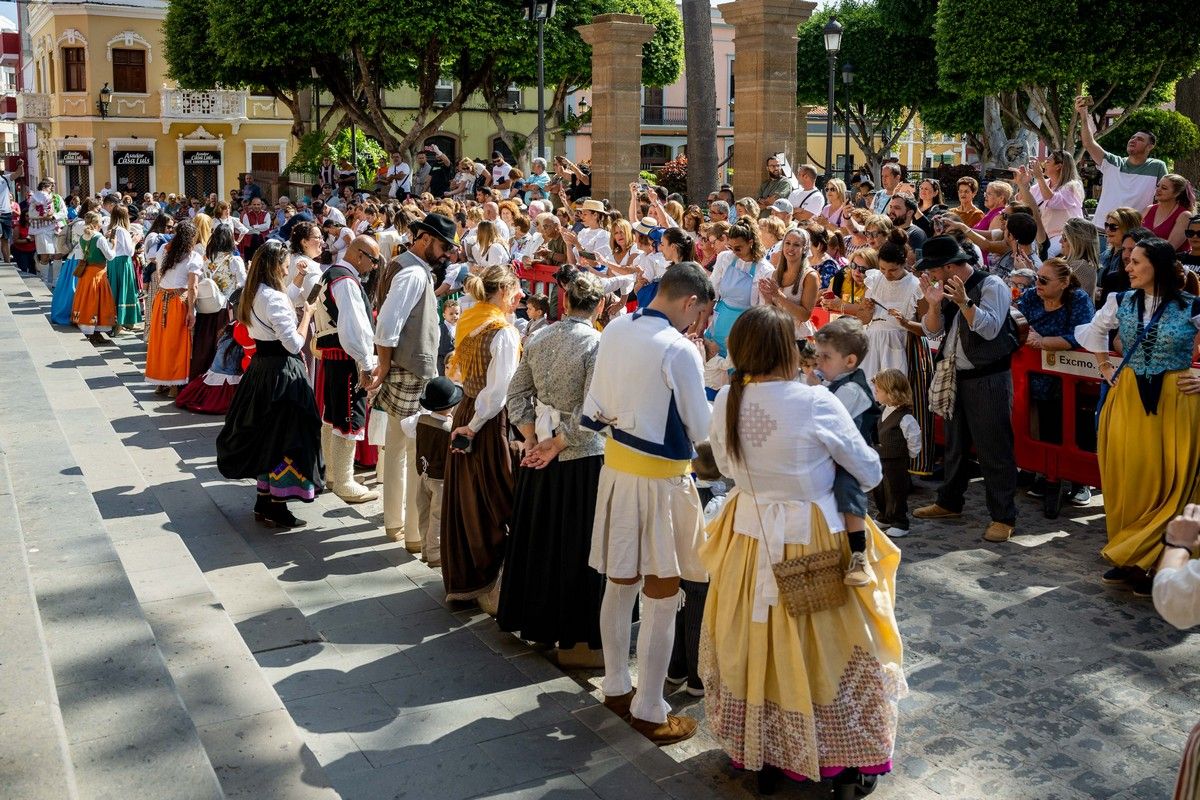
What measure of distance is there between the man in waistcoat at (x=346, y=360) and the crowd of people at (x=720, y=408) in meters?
0.02

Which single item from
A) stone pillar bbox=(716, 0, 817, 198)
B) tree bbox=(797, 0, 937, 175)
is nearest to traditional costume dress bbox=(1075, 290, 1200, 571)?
stone pillar bbox=(716, 0, 817, 198)

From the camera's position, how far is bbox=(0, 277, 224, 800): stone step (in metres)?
3.73

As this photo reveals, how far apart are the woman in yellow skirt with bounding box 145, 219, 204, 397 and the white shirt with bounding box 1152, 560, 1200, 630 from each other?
34.1 feet

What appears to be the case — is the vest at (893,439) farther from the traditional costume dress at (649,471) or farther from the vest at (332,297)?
the vest at (332,297)

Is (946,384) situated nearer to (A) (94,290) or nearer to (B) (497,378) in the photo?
(B) (497,378)

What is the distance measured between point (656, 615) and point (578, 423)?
1.03 m

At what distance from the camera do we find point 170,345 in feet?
40.4

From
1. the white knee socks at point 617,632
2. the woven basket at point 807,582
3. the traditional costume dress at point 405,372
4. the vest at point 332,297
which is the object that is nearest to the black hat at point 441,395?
the traditional costume dress at point 405,372

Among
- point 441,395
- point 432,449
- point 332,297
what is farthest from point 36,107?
point 441,395

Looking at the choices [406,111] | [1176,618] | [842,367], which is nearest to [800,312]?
[842,367]

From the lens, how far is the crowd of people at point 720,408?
4.45 metres

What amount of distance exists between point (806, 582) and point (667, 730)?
1.10 meters

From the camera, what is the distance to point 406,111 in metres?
52.9

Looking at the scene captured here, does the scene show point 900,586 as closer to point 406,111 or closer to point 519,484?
point 519,484
